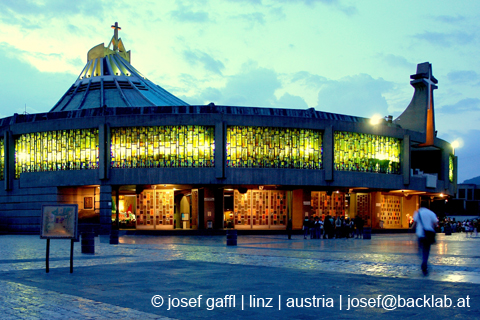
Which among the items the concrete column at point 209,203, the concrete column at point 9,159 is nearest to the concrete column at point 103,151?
the concrete column at point 209,203

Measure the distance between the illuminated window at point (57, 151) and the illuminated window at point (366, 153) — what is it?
70.4 ft

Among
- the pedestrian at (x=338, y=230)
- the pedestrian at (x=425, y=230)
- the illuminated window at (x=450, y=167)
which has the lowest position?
the pedestrian at (x=338, y=230)

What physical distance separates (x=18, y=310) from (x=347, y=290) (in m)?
6.18

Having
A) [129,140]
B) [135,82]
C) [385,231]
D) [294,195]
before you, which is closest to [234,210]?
[294,195]

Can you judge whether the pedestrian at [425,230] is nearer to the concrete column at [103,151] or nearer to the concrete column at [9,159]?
the concrete column at [103,151]

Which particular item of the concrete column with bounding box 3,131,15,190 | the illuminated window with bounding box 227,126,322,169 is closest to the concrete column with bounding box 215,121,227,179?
the illuminated window with bounding box 227,126,322,169

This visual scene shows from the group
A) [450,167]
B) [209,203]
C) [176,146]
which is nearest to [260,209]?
[209,203]

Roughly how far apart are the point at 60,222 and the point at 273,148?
3348 centimetres

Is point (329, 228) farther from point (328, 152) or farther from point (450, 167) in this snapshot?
point (450, 167)

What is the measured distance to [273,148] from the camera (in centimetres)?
4738

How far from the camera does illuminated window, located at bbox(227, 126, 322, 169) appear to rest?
153ft

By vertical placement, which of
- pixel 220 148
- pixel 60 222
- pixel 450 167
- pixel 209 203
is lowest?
pixel 209 203

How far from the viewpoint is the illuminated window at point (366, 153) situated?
49.9 m

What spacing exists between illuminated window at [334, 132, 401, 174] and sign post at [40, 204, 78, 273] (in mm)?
36922
